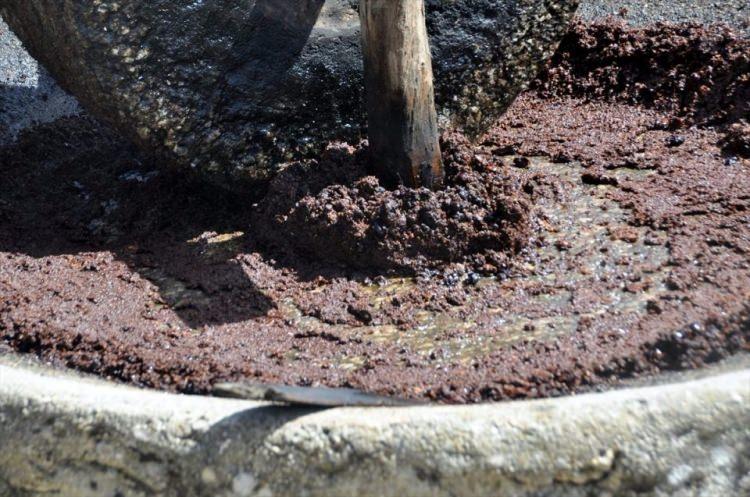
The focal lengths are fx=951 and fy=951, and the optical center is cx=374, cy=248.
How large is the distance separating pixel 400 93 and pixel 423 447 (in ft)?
5.07

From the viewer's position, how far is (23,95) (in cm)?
496

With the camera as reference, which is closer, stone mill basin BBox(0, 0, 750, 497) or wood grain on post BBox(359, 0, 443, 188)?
stone mill basin BBox(0, 0, 750, 497)

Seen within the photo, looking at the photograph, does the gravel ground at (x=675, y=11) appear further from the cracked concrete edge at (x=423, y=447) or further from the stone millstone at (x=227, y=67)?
the cracked concrete edge at (x=423, y=447)

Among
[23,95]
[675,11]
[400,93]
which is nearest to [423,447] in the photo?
[400,93]

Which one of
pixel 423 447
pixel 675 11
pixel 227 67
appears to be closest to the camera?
pixel 423 447

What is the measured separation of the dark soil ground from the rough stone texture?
0.25 meters

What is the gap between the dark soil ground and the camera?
2.68 m

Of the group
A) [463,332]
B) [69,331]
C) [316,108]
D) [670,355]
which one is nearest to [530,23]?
[316,108]

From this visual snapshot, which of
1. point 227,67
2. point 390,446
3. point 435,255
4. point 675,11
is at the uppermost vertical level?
point 227,67

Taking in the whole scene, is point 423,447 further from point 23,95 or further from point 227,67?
point 23,95

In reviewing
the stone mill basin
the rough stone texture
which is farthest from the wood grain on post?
the rough stone texture

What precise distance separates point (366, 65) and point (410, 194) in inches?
19.1

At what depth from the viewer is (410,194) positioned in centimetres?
342

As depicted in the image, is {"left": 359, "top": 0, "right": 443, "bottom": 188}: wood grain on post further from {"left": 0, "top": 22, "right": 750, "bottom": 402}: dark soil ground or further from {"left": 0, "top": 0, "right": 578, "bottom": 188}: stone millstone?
{"left": 0, "top": 0, "right": 578, "bottom": 188}: stone millstone
